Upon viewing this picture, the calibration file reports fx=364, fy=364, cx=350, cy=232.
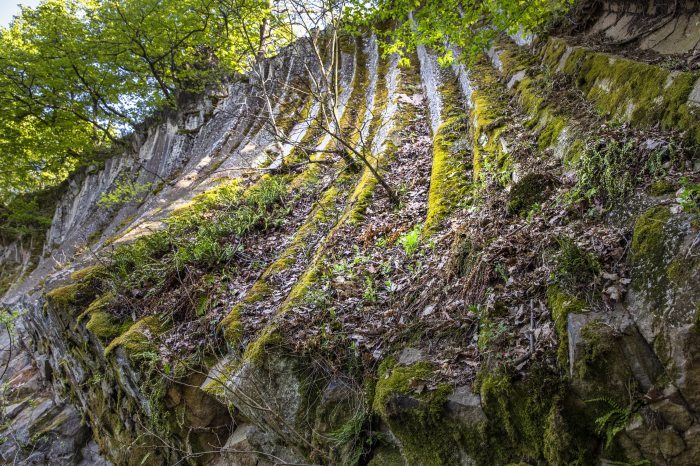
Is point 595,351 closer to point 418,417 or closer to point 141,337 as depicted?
point 418,417

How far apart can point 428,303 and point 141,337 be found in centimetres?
406

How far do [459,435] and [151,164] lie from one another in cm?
1623

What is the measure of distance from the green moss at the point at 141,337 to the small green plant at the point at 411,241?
358cm

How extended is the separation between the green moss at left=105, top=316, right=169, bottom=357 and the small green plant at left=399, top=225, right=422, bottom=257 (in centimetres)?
358

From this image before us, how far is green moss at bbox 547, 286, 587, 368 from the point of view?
7.67 feet

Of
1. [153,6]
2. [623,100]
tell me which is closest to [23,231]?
[153,6]

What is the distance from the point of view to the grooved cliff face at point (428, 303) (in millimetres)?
2232

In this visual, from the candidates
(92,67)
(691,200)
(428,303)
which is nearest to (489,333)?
(428,303)

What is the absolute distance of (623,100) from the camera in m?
3.86

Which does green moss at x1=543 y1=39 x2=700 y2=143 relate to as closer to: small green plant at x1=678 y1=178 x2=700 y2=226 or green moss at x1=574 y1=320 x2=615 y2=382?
small green plant at x1=678 y1=178 x2=700 y2=226

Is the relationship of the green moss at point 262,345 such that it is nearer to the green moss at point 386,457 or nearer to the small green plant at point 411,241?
the green moss at point 386,457

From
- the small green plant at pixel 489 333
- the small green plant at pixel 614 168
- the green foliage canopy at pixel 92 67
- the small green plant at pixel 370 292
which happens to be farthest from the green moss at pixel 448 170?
the green foliage canopy at pixel 92 67

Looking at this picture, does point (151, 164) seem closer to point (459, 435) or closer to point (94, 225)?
point (94, 225)

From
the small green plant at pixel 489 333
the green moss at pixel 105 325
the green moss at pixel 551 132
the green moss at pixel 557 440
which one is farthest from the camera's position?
the green moss at pixel 105 325
